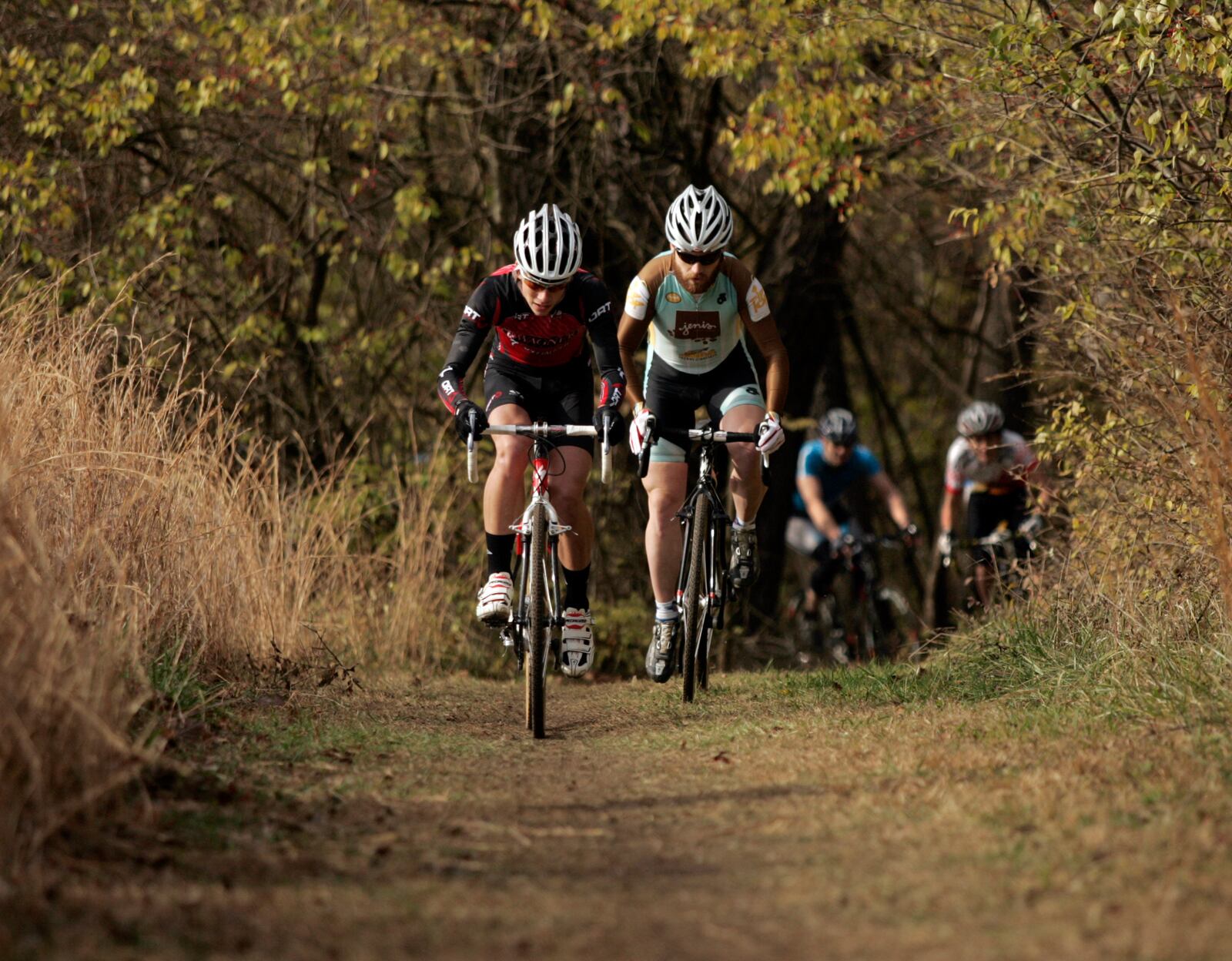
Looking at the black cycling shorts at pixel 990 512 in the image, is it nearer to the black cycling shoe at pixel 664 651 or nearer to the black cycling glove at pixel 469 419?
the black cycling shoe at pixel 664 651

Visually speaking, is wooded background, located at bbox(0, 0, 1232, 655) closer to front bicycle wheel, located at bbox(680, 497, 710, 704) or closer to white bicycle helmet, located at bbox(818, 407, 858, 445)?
white bicycle helmet, located at bbox(818, 407, 858, 445)

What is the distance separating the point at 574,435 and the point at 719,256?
4.81 feet

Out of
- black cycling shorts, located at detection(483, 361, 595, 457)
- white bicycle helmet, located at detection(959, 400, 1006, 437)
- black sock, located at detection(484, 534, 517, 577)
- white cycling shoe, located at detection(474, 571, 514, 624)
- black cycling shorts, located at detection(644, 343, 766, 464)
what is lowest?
white cycling shoe, located at detection(474, 571, 514, 624)

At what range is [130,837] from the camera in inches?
158

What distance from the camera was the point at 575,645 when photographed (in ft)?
23.5

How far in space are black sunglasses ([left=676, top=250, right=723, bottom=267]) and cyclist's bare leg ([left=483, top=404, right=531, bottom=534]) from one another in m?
1.22

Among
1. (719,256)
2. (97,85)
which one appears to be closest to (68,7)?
(97,85)

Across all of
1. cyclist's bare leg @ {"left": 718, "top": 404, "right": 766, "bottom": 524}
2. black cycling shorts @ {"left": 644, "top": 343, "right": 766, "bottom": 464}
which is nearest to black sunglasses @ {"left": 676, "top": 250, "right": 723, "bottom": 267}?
black cycling shorts @ {"left": 644, "top": 343, "right": 766, "bottom": 464}

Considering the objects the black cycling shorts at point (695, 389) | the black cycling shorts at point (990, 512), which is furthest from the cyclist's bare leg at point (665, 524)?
the black cycling shorts at point (990, 512)

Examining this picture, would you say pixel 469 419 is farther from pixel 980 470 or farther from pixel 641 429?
pixel 980 470

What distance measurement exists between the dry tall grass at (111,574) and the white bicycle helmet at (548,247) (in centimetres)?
Result: 185

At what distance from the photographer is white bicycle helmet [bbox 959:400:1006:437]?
11375 mm

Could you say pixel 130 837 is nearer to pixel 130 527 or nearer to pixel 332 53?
pixel 130 527

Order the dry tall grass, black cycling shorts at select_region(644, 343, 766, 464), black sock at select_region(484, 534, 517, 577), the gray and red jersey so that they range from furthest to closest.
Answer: the gray and red jersey → black cycling shorts at select_region(644, 343, 766, 464) → black sock at select_region(484, 534, 517, 577) → the dry tall grass
